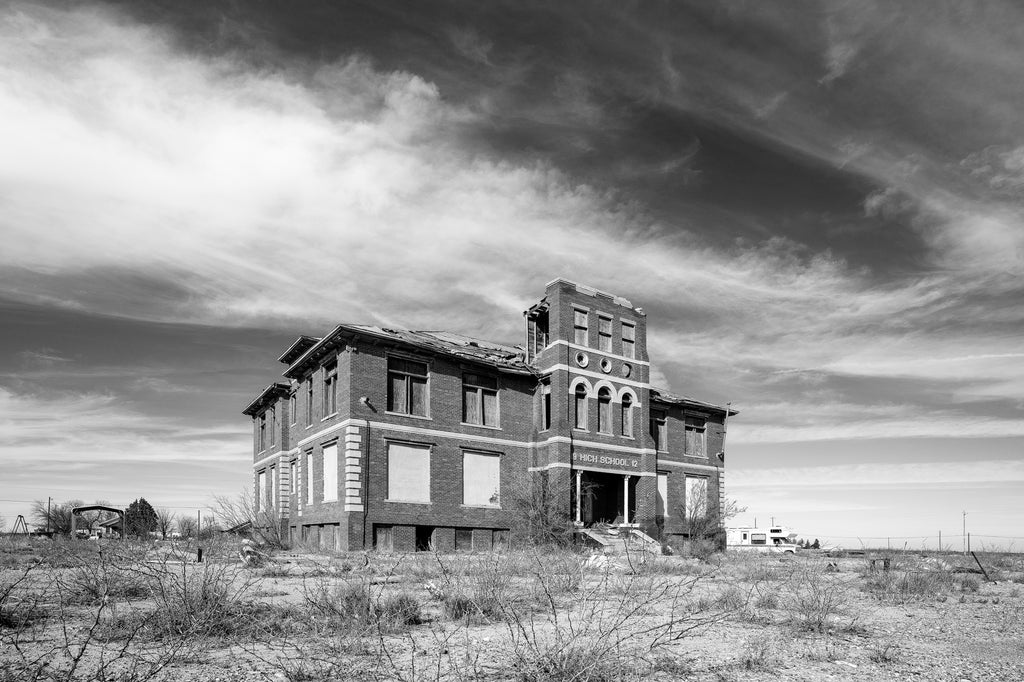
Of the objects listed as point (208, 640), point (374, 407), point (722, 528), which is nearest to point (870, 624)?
point (208, 640)

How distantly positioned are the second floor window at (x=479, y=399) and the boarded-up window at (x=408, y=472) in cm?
313

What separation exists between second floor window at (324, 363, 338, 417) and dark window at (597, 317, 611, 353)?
12.5 m

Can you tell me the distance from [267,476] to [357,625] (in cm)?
3515

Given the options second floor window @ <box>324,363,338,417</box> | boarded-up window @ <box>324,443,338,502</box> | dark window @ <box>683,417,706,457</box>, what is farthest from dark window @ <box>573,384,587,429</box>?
boarded-up window @ <box>324,443,338,502</box>

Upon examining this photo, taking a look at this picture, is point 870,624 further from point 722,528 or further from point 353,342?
point 722,528

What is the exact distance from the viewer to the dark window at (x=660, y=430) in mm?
38906

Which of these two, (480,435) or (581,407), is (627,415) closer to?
(581,407)

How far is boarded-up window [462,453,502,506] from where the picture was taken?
31.5 m

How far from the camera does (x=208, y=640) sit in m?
7.82

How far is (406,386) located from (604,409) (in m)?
A: 10.3

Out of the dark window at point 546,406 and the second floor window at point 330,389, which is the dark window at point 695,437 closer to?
the dark window at point 546,406

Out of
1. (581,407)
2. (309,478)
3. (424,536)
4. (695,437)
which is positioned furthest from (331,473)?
(695,437)

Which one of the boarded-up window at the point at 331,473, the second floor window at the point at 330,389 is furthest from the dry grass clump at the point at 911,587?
the second floor window at the point at 330,389

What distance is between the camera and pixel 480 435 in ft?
106
